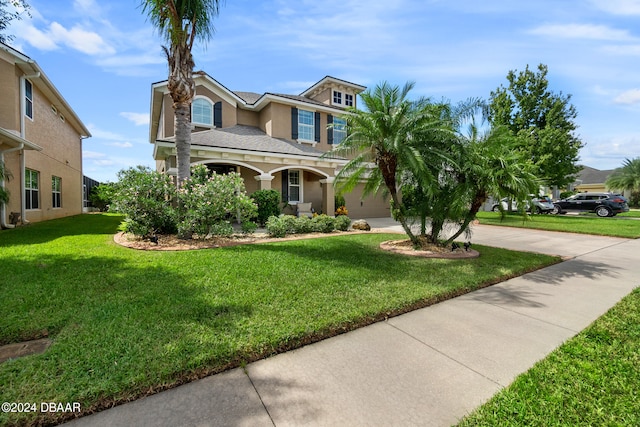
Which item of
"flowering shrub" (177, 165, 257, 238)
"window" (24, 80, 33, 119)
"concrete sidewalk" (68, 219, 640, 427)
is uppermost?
"window" (24, 80, 33, 119)

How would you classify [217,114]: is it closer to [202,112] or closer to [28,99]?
[202,112]

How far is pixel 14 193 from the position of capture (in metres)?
11.6

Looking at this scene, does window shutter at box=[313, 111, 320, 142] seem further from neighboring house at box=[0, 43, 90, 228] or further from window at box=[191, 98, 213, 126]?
neighboring house at box=[0, 43, 90, 228]

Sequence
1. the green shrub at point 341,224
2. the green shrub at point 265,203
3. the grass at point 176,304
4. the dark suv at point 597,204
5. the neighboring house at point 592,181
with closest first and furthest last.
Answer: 1. the grass at point 176,304
2. the green shrub at point 341,224
3. the green shrub at point 265,203
4. the dark suv at point 597,204
5. the neighboring house at point 592,181

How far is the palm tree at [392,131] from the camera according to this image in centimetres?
735

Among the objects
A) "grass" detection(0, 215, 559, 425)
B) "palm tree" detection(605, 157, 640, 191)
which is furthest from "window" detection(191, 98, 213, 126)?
"palm tree" detection(605, 157, 640, 191)

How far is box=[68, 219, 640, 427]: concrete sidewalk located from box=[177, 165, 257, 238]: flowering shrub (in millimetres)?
6451

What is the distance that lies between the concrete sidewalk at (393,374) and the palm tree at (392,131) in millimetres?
3955

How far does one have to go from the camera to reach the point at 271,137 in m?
16.9

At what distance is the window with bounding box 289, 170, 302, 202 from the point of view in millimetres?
17203

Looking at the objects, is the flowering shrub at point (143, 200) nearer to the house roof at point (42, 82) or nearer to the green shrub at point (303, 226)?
the green shrub at point (303, 226)

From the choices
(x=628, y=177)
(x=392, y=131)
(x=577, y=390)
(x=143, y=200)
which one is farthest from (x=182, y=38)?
(x=628, y=177)

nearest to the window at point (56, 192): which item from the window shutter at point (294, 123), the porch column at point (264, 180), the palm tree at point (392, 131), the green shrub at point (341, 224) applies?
the porch column at point (264, 180)

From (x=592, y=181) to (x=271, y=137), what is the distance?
54.4 metres
